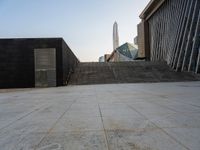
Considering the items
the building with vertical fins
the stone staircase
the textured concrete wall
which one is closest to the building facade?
the building with vertical fins

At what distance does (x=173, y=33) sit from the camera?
157ft

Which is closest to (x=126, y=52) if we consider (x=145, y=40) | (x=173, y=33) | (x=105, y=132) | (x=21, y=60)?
(x=145, y=40)

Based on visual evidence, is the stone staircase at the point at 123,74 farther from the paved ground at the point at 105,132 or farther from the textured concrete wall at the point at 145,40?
the textured concrete wall at the point at 145,40

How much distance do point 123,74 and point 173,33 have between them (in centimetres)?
1775

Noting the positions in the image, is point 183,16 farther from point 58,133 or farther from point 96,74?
point 58,133

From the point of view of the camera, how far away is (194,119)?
6.02 m

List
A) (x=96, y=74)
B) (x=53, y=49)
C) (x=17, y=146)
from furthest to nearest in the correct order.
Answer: (x=96, y=74) → (x=53, y=49) → (x=17, y=146)

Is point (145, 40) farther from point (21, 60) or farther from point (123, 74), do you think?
point (21, 60)

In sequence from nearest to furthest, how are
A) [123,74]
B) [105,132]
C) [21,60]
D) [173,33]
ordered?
1. [105,132]
2. [21,60]
3. [123,74]
4. [173,33]

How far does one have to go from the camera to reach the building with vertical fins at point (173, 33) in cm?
3834

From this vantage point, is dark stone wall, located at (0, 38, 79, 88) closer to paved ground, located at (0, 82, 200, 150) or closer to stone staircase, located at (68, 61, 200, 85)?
stone staircase, located at (68, 61, 200, 85)

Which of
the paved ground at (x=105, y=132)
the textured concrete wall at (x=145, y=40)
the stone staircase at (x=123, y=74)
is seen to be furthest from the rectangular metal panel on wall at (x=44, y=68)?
the textured concrete wall at (x=145, y=40)

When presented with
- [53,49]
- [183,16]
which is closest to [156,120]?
[53,49]

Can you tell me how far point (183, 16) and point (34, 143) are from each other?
138 feet
